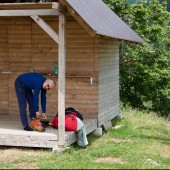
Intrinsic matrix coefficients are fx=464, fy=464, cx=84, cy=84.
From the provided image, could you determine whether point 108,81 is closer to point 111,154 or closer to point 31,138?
point 111,154

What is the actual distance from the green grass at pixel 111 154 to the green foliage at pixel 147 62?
1030 centimetres

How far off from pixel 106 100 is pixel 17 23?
3.29 m

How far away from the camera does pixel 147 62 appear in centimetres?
2356

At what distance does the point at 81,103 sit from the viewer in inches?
476

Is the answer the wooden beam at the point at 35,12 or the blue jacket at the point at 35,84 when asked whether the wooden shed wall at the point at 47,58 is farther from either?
the wooden beam at the point at 35,12

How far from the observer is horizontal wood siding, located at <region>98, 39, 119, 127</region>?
1238cm

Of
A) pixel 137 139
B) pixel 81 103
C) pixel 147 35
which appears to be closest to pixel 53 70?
pixel 81 103

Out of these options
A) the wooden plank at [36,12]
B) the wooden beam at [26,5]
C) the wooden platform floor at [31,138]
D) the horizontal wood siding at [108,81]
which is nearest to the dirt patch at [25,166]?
the wooden platform floor at [31,138]

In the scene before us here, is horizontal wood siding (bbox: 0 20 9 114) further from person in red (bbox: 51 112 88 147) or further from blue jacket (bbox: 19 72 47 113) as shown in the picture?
person in red (bbox: 51 112 88 147)

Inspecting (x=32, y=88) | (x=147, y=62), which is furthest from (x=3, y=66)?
(x=147, y=62)

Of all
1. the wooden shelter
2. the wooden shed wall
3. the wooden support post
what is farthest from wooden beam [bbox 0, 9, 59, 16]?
the wooden shed wall

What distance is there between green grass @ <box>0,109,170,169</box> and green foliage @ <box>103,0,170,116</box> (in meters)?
10.3

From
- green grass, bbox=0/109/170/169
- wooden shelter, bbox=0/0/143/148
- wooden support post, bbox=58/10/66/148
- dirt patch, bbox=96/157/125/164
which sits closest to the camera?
green grass, bbox=0/109/170/169

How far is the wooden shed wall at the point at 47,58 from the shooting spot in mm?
11945
